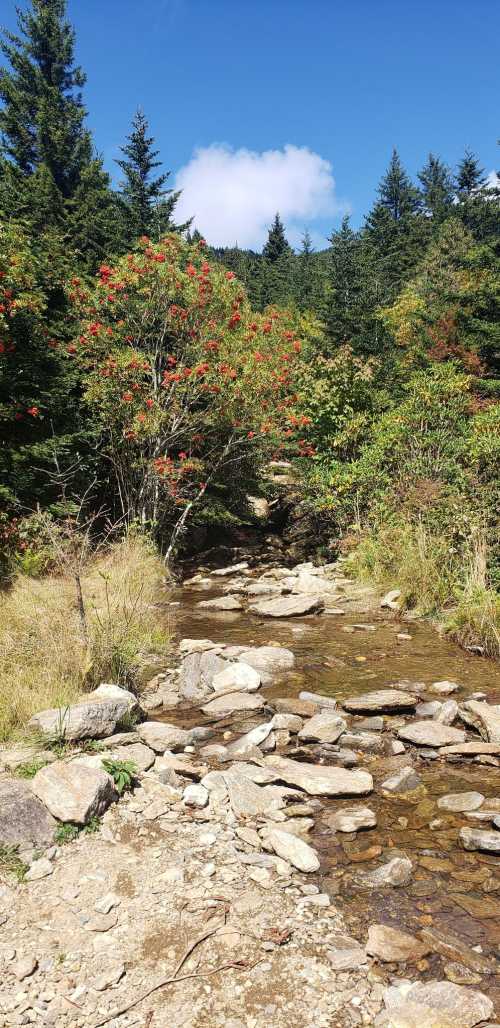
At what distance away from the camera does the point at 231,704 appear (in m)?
5.27

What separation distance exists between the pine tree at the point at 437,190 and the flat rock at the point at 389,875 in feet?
146

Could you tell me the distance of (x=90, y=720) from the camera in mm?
4074

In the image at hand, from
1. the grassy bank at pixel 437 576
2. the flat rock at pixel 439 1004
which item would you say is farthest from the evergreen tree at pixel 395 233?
the flat rock at pixel 439 1004

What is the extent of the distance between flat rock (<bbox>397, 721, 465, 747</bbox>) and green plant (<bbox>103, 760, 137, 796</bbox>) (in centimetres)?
224

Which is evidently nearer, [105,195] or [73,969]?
[73,969]

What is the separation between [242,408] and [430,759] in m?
8.68

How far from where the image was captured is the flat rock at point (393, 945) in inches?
96.5

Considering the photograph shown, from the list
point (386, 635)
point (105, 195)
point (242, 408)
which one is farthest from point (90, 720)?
point (105, 195)

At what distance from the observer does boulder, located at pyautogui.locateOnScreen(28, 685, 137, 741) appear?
3.94m

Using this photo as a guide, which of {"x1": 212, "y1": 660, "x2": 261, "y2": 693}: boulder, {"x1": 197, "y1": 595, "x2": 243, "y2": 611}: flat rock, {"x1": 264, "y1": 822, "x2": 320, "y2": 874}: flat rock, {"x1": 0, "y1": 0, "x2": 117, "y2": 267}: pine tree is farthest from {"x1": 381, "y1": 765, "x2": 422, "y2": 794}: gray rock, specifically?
{"x1": 0, "y1": 0, "x2": 117, "y2": 267}: pine tree

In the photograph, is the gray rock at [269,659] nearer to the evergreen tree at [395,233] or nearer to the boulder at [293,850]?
the boulder at [293,850]

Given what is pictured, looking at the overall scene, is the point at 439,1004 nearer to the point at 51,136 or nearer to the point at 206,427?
the point at 206,427

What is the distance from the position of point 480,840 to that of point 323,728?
5.12ft

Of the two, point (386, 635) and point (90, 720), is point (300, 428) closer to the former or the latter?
point (386, 635)
